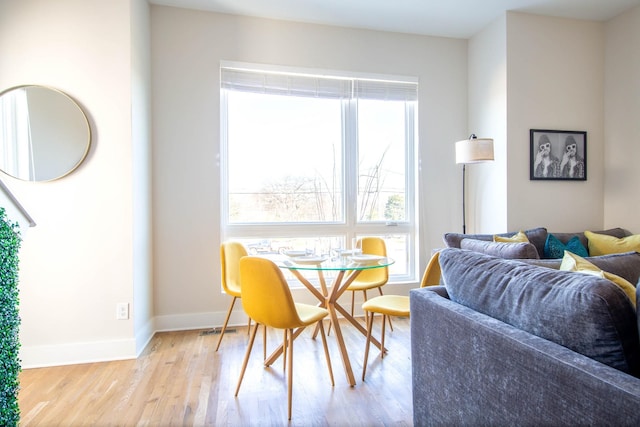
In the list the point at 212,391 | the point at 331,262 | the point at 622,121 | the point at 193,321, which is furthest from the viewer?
the point at 622,121

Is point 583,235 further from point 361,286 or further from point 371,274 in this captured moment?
point 361,286

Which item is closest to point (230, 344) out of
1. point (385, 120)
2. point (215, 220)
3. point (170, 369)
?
point (170, 369)

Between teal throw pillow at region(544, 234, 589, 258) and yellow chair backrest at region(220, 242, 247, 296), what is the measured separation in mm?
2675

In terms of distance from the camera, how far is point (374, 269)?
304 centimetres

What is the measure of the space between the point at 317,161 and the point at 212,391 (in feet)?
7.75

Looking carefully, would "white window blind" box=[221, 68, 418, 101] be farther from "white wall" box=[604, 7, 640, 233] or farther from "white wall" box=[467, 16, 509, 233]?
"white wall" box=[604, 7, 640, 233]

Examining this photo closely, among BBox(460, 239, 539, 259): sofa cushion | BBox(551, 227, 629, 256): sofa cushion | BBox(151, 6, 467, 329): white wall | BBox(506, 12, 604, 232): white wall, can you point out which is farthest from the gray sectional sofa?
BBox(151, 6, 467, 329): white wall

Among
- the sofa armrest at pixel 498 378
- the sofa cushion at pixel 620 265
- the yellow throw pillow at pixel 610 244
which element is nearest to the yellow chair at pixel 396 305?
the sofa armrest at pixel 498 378

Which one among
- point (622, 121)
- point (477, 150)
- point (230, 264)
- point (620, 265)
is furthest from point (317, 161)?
point (622, 121)

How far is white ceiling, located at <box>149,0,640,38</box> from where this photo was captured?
316 centimetres

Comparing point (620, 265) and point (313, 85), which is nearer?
point (620, 265)

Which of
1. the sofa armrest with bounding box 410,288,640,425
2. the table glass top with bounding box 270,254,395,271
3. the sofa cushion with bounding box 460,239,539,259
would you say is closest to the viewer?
the sofa armrest with bounding box 410,288,640,425

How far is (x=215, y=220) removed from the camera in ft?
10.9

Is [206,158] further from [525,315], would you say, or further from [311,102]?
[525,315]
